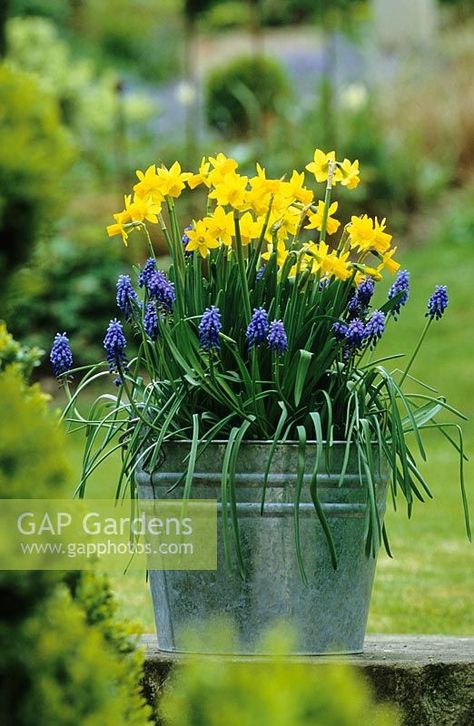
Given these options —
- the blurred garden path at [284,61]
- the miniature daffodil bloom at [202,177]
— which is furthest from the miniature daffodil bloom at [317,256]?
the blurred garden path at [284,61]

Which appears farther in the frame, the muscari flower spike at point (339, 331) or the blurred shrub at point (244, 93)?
the blurred shrub at point (244, 93)

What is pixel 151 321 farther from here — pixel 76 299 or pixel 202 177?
pixel 76 299

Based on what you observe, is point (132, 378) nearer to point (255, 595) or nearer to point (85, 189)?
point (255, 595)

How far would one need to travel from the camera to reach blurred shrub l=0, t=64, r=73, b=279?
157cm

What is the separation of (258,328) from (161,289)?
9.3 inches

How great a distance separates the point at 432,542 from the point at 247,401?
2.96 meters

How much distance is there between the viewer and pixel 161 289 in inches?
104

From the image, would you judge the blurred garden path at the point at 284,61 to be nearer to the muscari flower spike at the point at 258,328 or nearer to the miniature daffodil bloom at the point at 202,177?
the miniature daffodil bloom at the point at 202,177

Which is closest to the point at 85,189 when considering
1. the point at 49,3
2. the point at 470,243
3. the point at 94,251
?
the point at 94,251

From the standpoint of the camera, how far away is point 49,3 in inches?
982

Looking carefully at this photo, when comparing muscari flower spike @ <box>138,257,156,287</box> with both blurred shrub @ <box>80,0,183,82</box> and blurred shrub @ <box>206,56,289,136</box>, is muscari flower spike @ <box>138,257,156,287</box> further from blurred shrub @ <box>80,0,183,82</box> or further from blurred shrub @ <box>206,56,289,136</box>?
blurred shrub @ <box>80,0,183,82</box>

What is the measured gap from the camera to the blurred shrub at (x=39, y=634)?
1.42 metres

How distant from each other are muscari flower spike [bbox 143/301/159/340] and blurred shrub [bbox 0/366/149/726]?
1130mm

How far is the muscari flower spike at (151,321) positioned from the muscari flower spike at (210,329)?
0.19m
